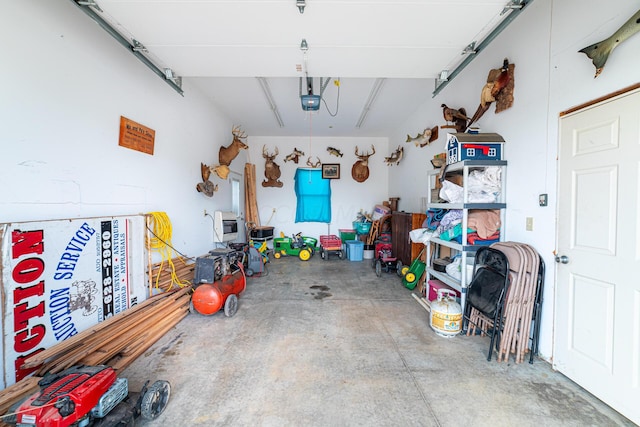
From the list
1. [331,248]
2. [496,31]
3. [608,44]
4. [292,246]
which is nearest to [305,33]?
[496,31]

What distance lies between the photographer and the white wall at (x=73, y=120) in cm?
158

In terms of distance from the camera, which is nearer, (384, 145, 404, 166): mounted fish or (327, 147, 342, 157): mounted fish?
(384, 145, 404, 166): mounted fish

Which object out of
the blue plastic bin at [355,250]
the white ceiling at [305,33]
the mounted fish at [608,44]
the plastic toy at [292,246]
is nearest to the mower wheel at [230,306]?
the white ceiling at [305,33]

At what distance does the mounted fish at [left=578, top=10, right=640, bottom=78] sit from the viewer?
55.4 inches

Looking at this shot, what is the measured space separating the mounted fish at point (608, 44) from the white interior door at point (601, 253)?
28cm

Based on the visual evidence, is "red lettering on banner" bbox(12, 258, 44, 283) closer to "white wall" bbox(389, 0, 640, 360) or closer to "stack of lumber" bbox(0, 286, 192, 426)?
"stack of lumber" bbox(0, 286, 192, 426)

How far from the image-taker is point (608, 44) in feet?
4.97

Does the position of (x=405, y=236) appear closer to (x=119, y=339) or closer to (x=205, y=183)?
(x=205, y=183)

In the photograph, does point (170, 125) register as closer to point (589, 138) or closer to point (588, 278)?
point (589, 138)

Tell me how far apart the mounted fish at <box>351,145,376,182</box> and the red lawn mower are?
6.05 m

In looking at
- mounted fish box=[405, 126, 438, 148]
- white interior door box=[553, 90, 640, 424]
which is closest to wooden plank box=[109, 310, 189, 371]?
white interior door box=[553, 90, 640, 424]

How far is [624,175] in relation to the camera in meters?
1.51

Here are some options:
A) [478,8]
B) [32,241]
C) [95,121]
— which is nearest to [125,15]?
[95,121]

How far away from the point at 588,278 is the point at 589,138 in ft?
3.39
